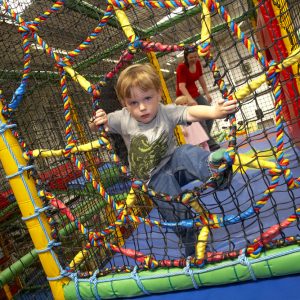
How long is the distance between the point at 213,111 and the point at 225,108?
0.06m

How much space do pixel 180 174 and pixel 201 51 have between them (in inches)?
17.4

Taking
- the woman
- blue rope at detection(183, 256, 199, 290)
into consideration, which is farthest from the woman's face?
blue rope at detection(183, 256, 199, 290)

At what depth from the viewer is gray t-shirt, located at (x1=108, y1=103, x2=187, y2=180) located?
40.7 inches

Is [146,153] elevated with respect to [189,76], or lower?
lower

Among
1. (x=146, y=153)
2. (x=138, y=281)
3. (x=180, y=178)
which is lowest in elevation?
(x=138, y=281)

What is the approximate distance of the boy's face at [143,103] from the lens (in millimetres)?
976

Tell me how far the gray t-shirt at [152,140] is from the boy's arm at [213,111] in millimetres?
42

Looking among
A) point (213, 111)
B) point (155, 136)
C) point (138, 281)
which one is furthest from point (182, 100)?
point (138, 281)

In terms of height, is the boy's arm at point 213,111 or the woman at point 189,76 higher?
the woman at point 189,76

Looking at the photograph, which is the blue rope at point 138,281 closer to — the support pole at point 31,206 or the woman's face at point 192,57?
the support pole at point 31,206

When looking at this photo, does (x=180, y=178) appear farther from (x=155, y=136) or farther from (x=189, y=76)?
(x=189, y=76)

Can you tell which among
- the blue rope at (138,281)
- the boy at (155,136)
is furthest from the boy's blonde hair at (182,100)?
the blue rope at (138,281)

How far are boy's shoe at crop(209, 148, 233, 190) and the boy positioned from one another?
0.22ft

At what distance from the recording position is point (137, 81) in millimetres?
959
